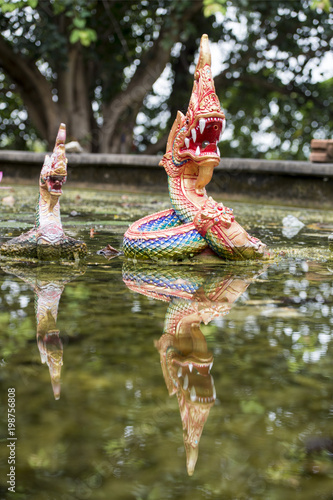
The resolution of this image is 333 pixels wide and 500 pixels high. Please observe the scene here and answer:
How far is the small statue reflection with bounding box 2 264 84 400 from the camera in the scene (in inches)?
79.2

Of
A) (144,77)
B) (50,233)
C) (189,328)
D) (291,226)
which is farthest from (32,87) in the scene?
(189,328)

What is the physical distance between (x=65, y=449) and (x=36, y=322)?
980mm

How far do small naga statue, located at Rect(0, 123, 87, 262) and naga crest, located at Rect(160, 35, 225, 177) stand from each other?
→ 0.64 m

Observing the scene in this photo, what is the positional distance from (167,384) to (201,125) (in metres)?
2.16

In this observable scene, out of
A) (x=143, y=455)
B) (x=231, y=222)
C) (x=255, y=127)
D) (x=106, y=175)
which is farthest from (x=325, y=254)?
(x=255, y=127)

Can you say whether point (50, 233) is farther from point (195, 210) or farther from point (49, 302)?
point (49, 302)

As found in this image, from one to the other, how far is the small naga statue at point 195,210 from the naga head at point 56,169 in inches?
17.8

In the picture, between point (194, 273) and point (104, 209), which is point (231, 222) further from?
point (104, 209)

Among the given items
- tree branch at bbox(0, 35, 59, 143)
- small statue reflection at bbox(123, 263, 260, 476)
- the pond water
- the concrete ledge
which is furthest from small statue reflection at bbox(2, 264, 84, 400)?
tree branch at bbox(0, 35, 59, 143)

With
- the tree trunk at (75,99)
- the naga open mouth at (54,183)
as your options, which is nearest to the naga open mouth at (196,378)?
the naga open mouth at (54,183)

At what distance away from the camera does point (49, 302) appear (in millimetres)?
2713

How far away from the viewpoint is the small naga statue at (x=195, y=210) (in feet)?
12.1

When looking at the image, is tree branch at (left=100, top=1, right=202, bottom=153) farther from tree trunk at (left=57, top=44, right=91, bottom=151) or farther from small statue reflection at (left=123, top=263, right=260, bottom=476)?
small statue reflection at (left=123, top=263, right=260, bottom=476)

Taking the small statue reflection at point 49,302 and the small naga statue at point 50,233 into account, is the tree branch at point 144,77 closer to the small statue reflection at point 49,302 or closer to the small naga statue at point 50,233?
the small naga statue at point 50,233
